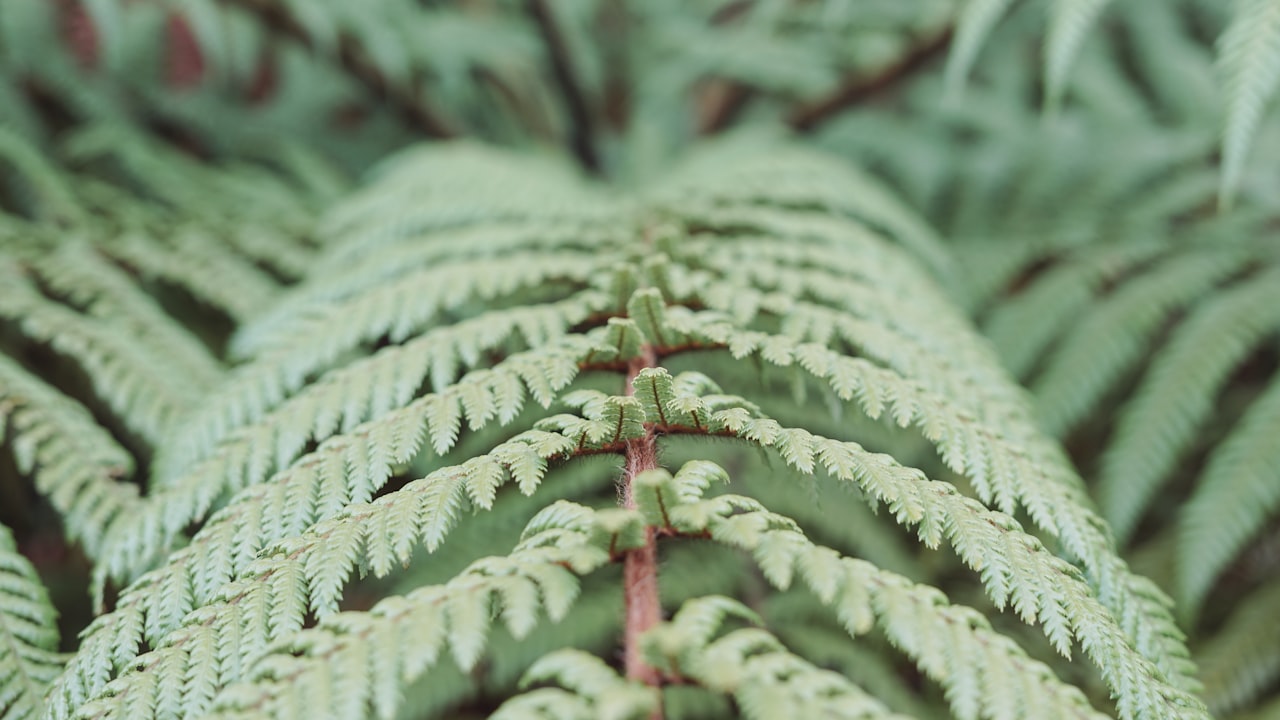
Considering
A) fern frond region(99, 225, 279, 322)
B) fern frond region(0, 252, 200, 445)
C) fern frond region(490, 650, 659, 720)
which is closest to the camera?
fern frond region(490, 650, 659, 720)

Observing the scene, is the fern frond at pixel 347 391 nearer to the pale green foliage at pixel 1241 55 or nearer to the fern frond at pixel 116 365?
the fern frond at pixel 116 365

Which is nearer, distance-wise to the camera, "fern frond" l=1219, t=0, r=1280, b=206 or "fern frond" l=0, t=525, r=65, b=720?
"fern frond" l=0, t=525, r=65, b=720

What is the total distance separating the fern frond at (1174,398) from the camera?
1.11 metres

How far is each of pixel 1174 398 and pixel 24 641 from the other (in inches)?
52.8

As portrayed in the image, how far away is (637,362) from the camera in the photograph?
73cm

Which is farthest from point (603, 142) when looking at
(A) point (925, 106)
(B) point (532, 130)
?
(A) point (925, 106)

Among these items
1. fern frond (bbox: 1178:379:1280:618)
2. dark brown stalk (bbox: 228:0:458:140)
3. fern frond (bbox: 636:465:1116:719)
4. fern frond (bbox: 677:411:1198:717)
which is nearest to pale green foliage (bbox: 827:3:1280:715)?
fern frond (bbox: 1178:379:1280:618)

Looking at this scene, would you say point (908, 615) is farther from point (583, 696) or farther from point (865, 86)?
point (865, 86)

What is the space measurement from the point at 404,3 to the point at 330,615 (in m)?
1.54

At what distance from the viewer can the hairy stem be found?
1.46 ft

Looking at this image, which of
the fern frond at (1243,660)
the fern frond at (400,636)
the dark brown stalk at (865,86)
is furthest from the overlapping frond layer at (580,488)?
the dark brown stalk at (865,86)

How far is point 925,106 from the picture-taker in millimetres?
1827

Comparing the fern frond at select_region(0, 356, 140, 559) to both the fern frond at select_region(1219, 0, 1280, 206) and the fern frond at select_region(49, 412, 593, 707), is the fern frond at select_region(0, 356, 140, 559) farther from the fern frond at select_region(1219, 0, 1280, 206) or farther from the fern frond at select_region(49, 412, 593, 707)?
the fern frond at select_region(1219, 0, 1280, 206)

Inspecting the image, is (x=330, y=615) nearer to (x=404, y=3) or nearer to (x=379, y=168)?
(x=379, y=168)
